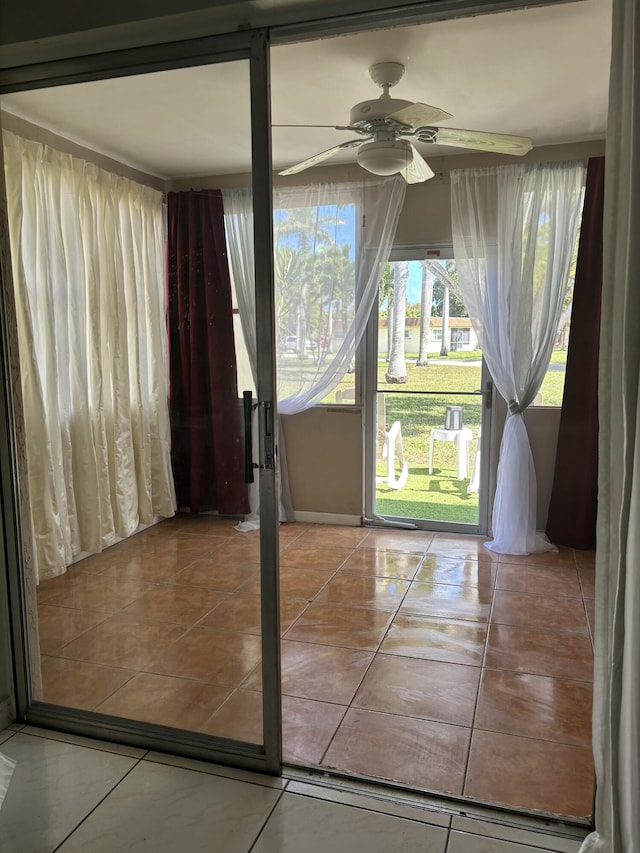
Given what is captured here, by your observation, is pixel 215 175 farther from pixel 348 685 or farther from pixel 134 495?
pixel 348 685

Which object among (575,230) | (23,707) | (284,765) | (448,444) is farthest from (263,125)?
(448,444)

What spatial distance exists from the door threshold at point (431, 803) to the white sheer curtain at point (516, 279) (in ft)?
8.21

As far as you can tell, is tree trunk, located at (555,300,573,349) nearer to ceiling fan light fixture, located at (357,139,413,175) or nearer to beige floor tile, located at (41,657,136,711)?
ceiling fan light fixture, located at (357,139,413,175)

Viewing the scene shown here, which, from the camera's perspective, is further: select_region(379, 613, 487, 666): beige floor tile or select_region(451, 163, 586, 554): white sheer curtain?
select_region(451, 163, 586, 554): white sheer curtain

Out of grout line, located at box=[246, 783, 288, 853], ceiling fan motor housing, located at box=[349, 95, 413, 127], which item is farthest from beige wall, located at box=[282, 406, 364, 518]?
grout line, located at box=[246, 783, 288, 853]

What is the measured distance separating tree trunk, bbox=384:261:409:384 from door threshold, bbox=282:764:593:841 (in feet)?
10.5

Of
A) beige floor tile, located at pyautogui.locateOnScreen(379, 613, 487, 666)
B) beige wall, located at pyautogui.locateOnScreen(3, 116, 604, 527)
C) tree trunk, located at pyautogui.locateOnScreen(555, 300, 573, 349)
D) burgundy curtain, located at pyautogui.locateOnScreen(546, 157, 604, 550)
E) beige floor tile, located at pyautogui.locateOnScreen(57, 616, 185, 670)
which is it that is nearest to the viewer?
beige floor tile, located at pyautogui.locateOnScreen(57, 616, 185, 670)

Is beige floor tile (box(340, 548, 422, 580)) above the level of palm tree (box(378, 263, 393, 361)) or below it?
below

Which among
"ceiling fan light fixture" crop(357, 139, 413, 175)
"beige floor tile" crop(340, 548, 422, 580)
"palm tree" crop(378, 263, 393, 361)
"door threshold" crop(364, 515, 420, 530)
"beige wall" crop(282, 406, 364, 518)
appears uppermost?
"ceiling fan light fixture" crop(357, 139, 413, 175)

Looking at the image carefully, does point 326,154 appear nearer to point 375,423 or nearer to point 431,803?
point 375,423

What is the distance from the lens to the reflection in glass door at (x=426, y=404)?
4734 mm

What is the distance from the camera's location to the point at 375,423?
197 inches

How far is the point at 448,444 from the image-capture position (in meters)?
4.89

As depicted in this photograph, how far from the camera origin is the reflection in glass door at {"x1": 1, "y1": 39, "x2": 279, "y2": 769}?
2193 mm
